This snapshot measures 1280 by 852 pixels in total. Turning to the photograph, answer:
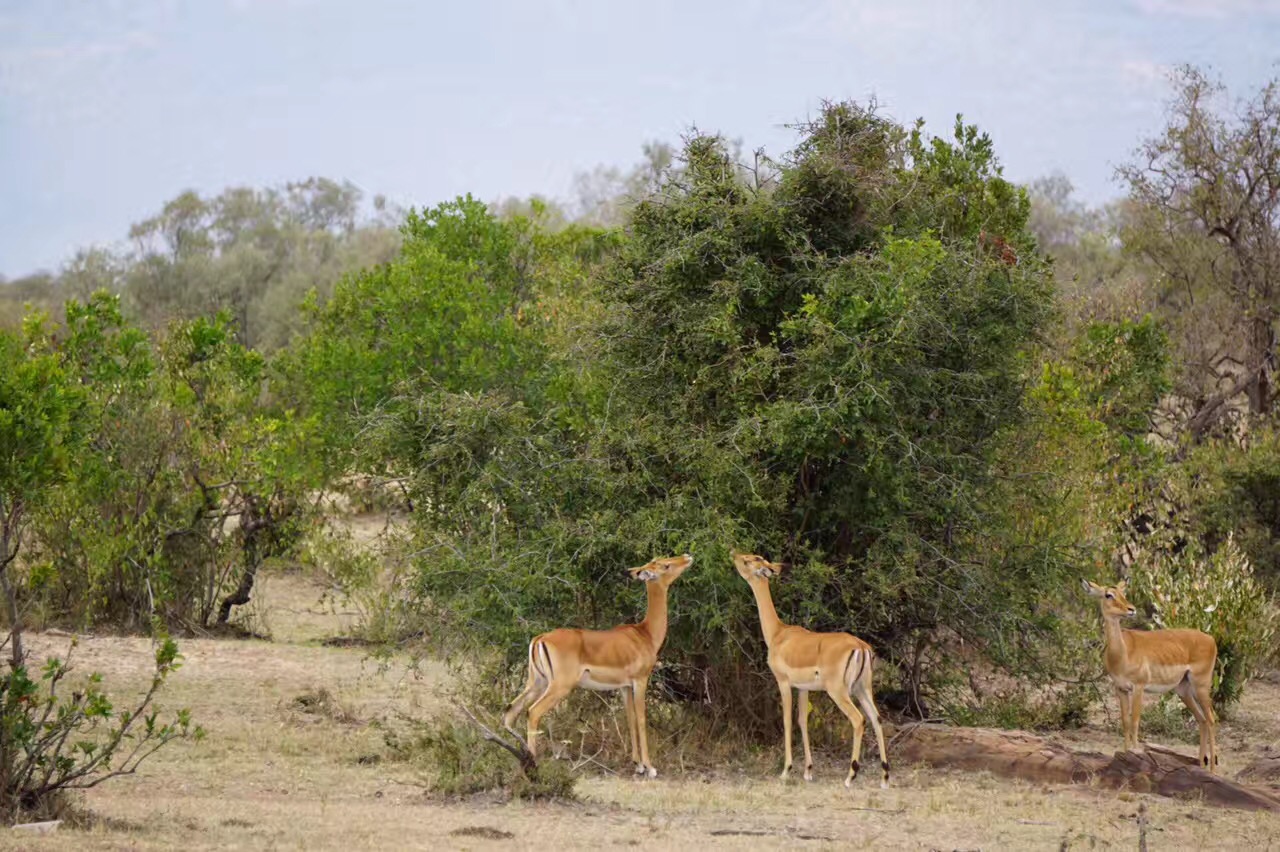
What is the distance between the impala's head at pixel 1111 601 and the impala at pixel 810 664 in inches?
90.0

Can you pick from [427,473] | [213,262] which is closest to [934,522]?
[427,473]

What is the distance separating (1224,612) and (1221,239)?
1324 cm

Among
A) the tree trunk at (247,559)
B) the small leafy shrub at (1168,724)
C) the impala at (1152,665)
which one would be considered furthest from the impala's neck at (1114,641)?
the tree trunk at (247,559)

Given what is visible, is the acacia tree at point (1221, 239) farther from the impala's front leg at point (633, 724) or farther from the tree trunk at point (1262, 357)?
the impala's front leg at point (633, 724)

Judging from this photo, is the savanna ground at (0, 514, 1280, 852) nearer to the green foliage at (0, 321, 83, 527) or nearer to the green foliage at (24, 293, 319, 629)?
the green foliage at (0, 321, 83, 527)

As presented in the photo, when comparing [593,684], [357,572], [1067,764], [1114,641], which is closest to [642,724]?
[593,684]

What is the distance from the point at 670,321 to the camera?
1305 cm

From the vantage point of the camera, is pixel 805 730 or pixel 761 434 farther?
pixel 761 434

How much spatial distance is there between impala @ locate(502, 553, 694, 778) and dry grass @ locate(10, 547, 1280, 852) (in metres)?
0.56

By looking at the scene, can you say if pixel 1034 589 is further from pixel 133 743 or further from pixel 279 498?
pixel 279 498

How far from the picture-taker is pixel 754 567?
1150cm

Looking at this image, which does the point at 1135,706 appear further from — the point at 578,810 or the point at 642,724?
the point at 578,810

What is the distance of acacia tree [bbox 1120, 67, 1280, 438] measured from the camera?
2570cm

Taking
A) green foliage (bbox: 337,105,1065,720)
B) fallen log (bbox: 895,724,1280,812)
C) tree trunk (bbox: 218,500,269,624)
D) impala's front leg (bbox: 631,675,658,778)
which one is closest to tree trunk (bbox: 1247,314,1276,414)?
green foliage (bbox: 337,105,1065,720)
